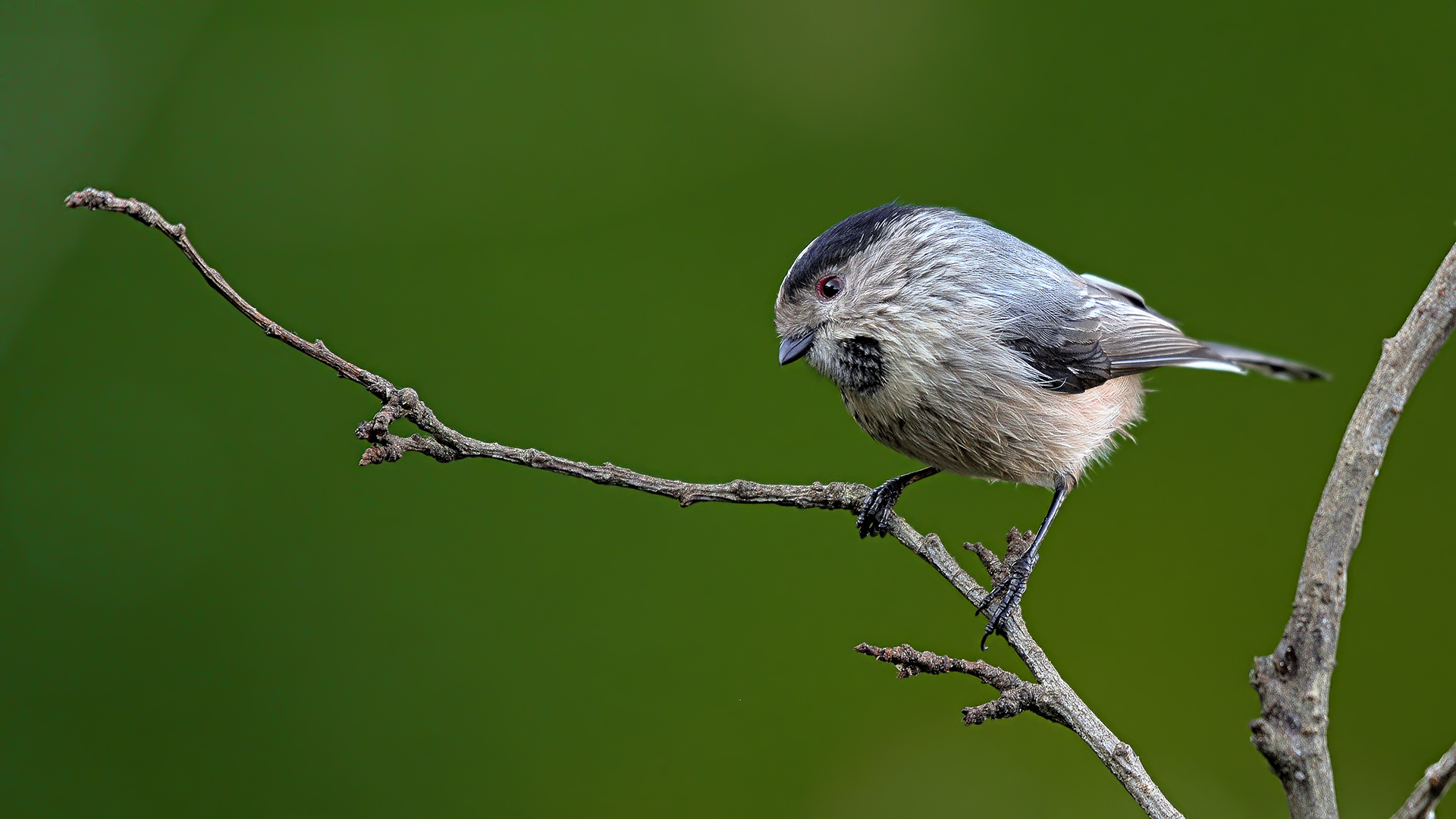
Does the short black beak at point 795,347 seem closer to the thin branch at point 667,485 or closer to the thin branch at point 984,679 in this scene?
the thin branch at point 667,485

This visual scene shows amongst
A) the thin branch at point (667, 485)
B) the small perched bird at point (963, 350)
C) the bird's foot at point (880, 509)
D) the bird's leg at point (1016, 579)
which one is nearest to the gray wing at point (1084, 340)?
the small perched bird at point (963, 350)

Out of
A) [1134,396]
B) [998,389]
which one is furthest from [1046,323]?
[1134,396]

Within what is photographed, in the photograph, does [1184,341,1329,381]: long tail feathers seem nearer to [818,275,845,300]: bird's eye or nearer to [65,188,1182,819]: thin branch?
[65,188,1182,819]: thin branch

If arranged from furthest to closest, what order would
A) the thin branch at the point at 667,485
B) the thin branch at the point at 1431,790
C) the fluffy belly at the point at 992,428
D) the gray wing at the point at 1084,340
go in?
1. the gray wing at the point at 1084,340
2. the fluffy belly at the point at 992,428
3. the thin branch at the point at 667,485
4. the thin branch at the point at 1431,790

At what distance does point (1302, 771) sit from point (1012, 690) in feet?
0.99

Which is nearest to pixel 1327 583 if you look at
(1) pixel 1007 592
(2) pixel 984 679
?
(2) pixel 984 679

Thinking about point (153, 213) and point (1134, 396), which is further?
point (1134, 396)

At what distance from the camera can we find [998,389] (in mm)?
1739

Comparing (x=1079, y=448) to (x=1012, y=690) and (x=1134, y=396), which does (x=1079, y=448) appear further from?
(x=1012, y=690)

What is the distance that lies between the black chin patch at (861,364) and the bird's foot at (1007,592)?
0.37 metres

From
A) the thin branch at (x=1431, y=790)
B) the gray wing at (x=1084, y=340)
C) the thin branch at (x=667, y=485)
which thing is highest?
the gray wing at (x=1084, y=340)

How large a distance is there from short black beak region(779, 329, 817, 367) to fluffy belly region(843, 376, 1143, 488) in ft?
0.36

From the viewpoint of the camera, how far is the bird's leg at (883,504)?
1.72m

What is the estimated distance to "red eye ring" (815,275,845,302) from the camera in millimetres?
1800
